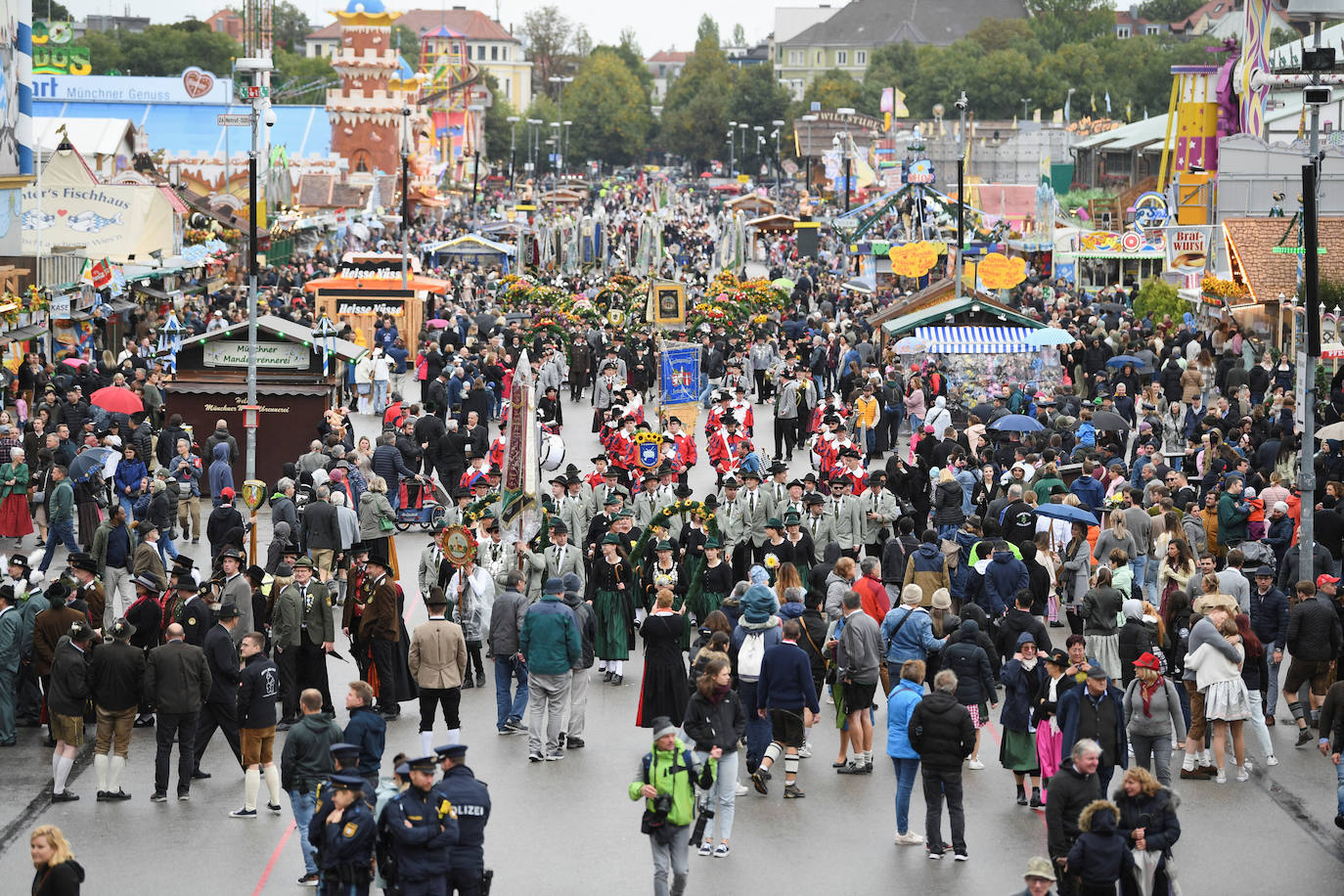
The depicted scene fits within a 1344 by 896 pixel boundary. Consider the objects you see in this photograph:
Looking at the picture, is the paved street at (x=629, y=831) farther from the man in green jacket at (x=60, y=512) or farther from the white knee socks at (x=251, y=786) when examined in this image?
the man in green jacket at (x=60, y=512)

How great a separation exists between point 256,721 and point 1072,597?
26.7 feet

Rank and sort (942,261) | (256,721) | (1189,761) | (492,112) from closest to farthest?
1. (256,721)
2. (1189,761)
3. (942,261)
4. (492,112)

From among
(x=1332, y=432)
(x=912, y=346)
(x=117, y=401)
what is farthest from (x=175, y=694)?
(x=912, y=346)

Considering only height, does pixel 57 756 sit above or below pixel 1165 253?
below

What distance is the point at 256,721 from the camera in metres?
11.7

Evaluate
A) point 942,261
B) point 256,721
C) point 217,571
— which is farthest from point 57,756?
point 942,261

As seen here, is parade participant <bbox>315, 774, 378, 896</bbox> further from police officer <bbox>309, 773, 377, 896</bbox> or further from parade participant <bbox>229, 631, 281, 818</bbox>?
parade participant <bbox>229, 631, 281, 818</bbox>

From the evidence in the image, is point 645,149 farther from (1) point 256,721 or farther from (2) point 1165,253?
(1) point 256,721

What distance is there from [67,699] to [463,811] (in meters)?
4.16

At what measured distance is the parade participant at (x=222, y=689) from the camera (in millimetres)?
12398

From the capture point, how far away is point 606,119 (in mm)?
164500

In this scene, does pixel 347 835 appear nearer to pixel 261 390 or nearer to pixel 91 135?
pixel 261 390

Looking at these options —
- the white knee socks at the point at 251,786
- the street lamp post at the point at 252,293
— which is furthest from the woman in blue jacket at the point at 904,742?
the street lamp post at the point at 252,293

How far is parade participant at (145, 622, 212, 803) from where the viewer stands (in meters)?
12.1
